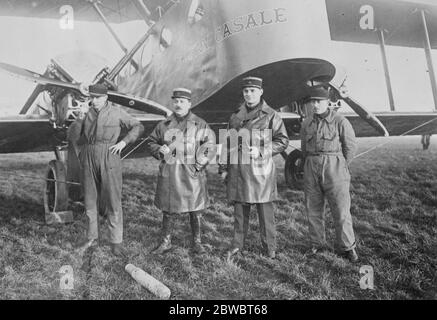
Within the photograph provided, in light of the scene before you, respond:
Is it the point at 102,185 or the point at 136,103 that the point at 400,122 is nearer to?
the point at 136,103

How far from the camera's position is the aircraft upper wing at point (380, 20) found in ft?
26.2

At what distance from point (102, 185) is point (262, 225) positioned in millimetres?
1563

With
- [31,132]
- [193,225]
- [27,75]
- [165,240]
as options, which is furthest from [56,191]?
[193,225]

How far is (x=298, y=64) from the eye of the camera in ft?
14.5

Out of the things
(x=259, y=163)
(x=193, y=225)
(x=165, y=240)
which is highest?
(x=259, y=163)

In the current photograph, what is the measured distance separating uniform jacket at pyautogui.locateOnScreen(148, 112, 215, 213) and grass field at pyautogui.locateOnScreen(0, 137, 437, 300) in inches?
18.9

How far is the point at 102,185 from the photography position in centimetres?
354

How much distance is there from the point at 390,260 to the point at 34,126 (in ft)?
17.1

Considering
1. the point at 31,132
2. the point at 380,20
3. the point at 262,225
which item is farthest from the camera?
the point at 380,20

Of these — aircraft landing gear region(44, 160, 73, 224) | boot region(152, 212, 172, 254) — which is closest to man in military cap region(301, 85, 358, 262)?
boot region(152, 212, 172, 254)

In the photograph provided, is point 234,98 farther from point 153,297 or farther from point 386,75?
point 386,75

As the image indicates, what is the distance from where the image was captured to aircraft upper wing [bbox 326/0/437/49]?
799cm

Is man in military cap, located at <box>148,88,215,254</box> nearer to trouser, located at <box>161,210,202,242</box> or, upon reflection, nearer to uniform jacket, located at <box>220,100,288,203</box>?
trouser, located at <box>161,210,202,242</box>

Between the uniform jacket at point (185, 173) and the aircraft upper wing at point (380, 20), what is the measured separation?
19.3 feet
